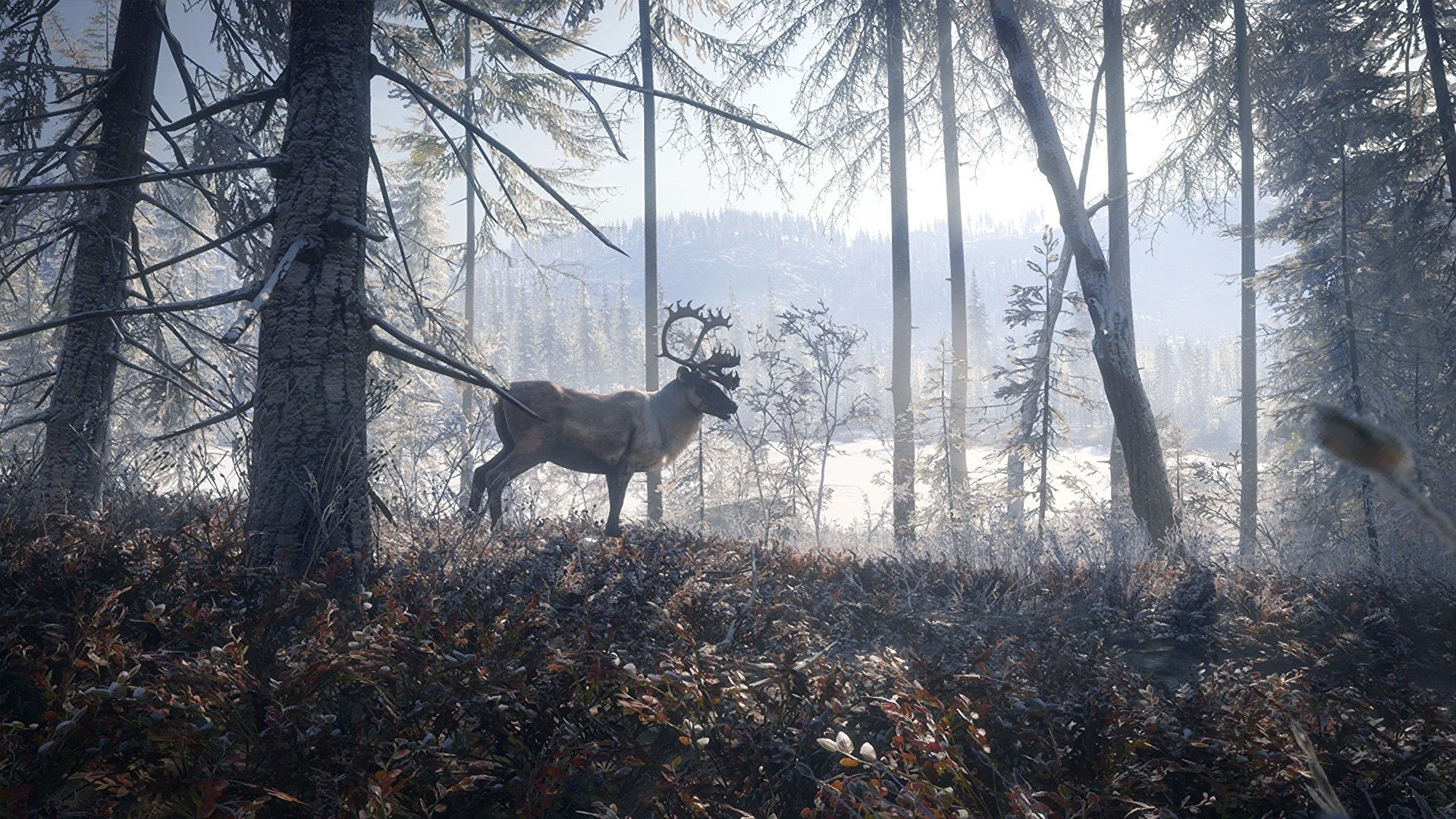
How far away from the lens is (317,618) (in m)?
2.92

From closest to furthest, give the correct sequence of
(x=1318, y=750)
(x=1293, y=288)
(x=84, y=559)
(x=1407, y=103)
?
(x=1318, y=750)
(x=84, y=559)
(x=1407, y=103)
(x=1293, y=288)

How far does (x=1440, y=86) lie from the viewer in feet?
35.4

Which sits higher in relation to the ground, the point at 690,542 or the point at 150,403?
the point at 150,403

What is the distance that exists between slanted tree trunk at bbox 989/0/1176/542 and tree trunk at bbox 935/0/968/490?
262 inches

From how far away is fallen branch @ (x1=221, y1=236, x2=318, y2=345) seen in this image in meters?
3.13

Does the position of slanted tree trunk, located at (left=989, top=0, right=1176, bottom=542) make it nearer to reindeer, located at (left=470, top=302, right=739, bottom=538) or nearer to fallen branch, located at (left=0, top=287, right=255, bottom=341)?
reindeer, located at (left=470, top=302, right=739, bottom=538)

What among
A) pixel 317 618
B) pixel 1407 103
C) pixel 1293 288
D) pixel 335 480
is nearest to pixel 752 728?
pixel 317 618

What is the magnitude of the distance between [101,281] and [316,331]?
3.55m

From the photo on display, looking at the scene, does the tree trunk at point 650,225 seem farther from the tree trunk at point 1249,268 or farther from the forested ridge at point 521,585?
the tree trunk at point 1249,268

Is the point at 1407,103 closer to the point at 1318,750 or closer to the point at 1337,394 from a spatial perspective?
the point at 1337,394

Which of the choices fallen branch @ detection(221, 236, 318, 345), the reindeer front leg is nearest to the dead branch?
fallen branch @ detection(221, 236, 318, 345)

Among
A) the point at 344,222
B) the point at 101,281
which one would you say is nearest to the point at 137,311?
the point at 344,222

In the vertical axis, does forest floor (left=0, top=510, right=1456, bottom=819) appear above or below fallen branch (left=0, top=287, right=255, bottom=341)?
below

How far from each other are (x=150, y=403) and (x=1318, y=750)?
29.5ft
